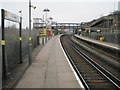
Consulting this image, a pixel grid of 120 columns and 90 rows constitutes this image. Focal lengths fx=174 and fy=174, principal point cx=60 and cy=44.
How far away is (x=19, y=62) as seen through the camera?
38.2 feet

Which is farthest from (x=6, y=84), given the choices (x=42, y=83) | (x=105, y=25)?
(x=105, y=25)

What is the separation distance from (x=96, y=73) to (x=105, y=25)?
64130mm

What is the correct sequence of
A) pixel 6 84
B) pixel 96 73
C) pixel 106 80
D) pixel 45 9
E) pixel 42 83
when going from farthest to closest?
pixel 45 9, pixel 96 73, pixel 106 80, pixel 42 83, pixel 6 84

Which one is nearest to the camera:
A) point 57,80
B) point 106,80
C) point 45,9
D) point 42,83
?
point 42,83

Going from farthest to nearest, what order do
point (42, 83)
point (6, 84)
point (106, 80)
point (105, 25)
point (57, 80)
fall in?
point (105, 25)
point (106, 80)
point (57, 80)
point (42, 83)
point (6, 84)

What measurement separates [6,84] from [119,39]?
74.4 feet

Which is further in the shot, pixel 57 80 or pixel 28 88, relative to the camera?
pixel 57 80

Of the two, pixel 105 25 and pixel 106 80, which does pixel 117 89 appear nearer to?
pixel 106 80

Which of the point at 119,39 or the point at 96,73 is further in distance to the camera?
the point at 119,39

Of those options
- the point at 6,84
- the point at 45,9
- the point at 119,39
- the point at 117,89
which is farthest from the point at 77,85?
the point at 45,9

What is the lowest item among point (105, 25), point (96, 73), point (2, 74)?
point (96, 73)

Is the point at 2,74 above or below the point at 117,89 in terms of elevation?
above

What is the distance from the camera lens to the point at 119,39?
86.6 ft

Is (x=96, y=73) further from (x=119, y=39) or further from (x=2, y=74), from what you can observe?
(x=119, y=39)
